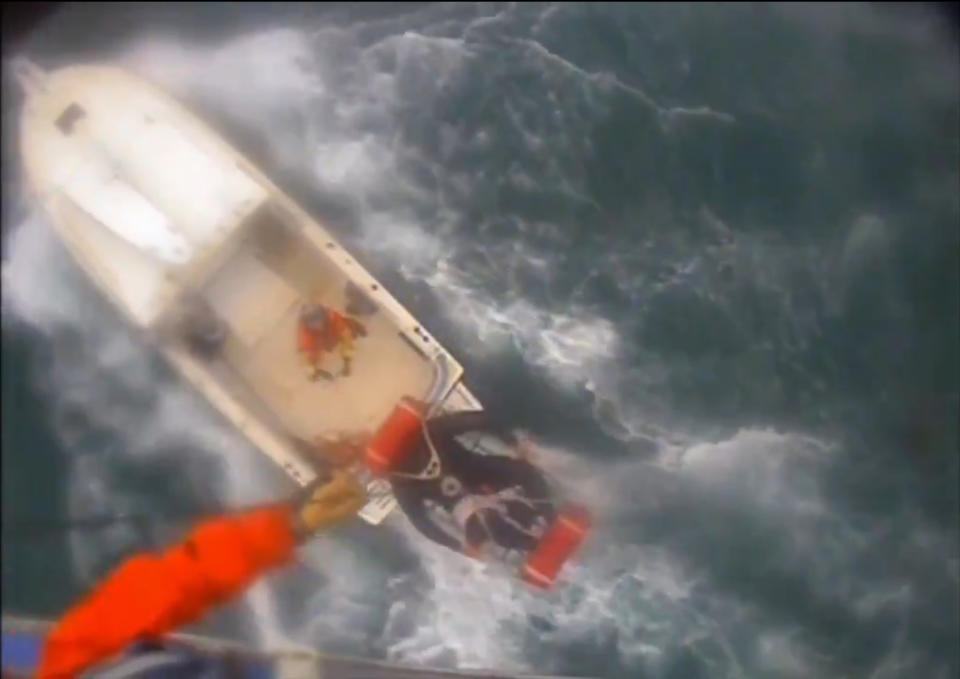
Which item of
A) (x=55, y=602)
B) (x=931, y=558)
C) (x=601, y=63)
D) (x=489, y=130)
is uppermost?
(x=601, y=63)

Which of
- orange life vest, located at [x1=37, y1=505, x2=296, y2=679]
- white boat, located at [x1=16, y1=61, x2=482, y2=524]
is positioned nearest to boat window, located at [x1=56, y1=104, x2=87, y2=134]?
white boat, located at [x1=16, y1=61, x2=482, y2=524]

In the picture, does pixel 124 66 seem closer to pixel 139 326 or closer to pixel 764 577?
pixel 139 326

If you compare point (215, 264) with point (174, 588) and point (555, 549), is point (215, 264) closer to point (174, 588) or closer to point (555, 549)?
point (174, 588)

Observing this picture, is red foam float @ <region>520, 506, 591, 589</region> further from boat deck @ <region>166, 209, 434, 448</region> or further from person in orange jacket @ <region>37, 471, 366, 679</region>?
boat deck @ <region>166, 209, 434, 448</region>

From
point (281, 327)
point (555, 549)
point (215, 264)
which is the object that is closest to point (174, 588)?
point (281, 327)

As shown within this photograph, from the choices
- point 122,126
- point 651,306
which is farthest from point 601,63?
point 122,126
